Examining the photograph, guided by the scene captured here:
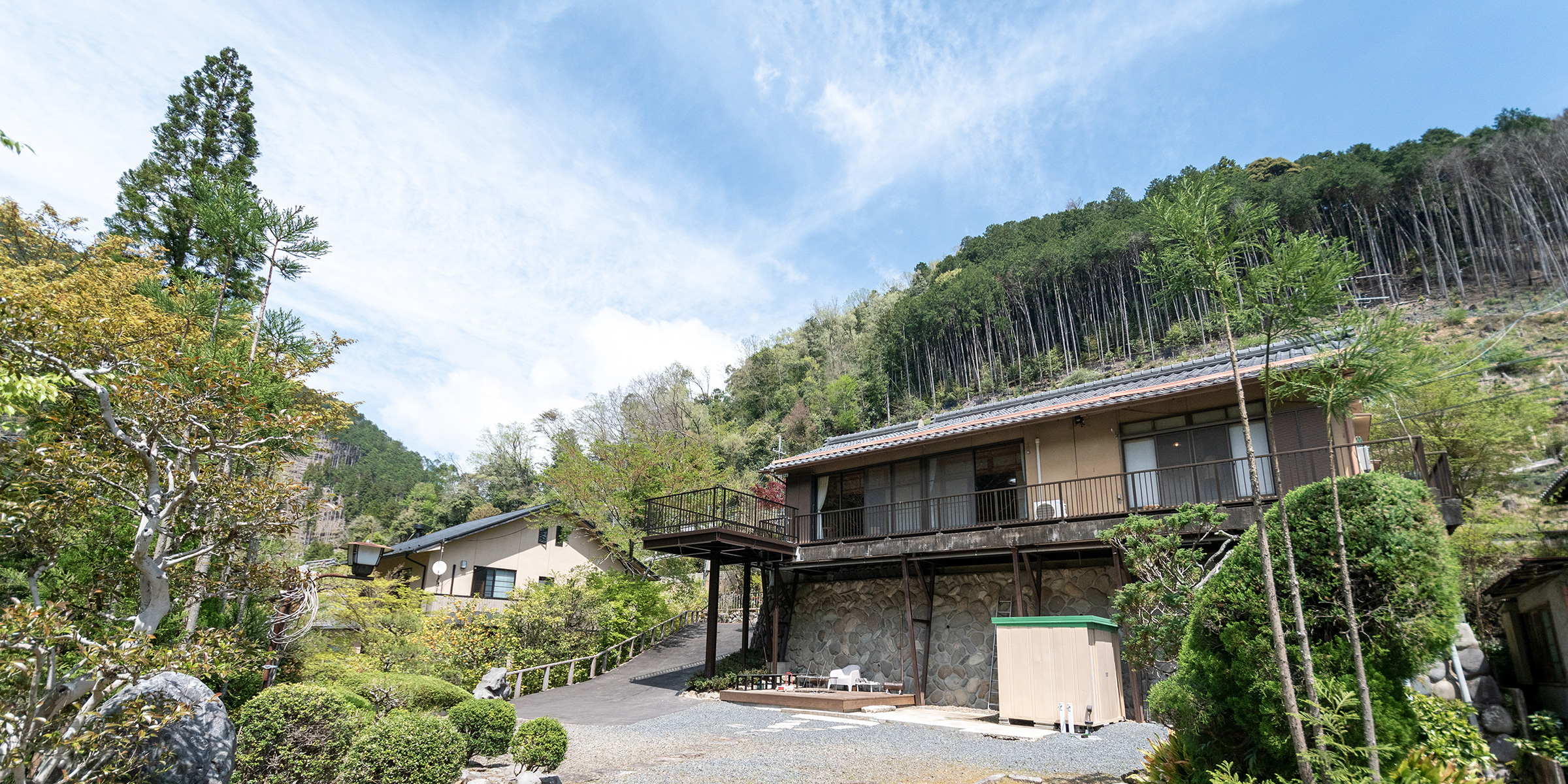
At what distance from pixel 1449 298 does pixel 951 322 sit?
83.7ft

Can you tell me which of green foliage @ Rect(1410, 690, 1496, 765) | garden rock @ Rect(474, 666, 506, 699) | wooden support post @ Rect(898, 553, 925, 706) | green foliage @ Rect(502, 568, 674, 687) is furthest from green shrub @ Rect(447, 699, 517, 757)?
green foliage @ Rect(1410, 690, 1496, 765)

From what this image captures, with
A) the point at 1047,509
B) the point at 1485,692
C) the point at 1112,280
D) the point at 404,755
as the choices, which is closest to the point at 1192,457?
the point at 1047,509

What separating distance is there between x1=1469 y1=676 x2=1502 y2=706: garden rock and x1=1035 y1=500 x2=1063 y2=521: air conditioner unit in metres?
6.10

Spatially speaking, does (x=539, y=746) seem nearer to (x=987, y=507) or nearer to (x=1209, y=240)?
(x=1209, y=240)

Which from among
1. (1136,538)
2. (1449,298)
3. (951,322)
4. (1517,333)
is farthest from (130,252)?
(1449,298)

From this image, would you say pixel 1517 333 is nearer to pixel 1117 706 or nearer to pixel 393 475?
pixel 1117 706

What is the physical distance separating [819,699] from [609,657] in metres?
7.95

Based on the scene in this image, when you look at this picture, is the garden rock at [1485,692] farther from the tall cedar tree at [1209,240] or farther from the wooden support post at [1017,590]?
the tall cedar tree at [1209,240]

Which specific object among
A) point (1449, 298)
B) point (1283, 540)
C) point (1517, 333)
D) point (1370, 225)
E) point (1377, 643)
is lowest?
point (1377, 643)

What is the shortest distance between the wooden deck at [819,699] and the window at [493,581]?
42.9 feet

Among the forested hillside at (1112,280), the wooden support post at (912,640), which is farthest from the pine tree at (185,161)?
the forested hillside at (1112,280)

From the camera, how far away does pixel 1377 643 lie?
4.26m

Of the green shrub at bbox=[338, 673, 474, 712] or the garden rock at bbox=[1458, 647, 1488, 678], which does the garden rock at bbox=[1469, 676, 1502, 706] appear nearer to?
the garden rock at bbox=[1458, 647, 1488, 678]

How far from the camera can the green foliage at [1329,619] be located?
4.14 metres
